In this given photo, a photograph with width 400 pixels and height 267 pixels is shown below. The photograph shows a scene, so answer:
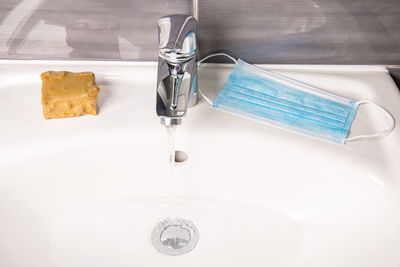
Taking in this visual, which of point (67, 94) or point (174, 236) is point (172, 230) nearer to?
point (174, 236)

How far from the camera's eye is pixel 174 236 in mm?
592

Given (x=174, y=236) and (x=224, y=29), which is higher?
(x=224, y=29)

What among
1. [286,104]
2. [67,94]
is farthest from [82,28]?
[286,104]

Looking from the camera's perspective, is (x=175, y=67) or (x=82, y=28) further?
(x=82, y=28)

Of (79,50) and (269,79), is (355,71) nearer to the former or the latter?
(269,79)

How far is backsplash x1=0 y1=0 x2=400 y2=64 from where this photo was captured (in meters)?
0.62

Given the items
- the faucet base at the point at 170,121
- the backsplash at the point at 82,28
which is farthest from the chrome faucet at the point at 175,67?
the backsplash at the point at 82,28

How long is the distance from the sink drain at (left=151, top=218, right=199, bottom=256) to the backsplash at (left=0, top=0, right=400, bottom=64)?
0.26 metres

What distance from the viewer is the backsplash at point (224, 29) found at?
2.02 ft

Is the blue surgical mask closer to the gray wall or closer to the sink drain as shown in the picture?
the gray wall

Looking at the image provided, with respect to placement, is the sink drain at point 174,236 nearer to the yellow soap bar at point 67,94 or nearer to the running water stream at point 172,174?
the running water stream at point 172,174

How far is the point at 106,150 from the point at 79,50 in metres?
0.18

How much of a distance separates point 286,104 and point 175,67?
20 cm

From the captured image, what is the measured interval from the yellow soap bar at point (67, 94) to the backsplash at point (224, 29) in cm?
8
